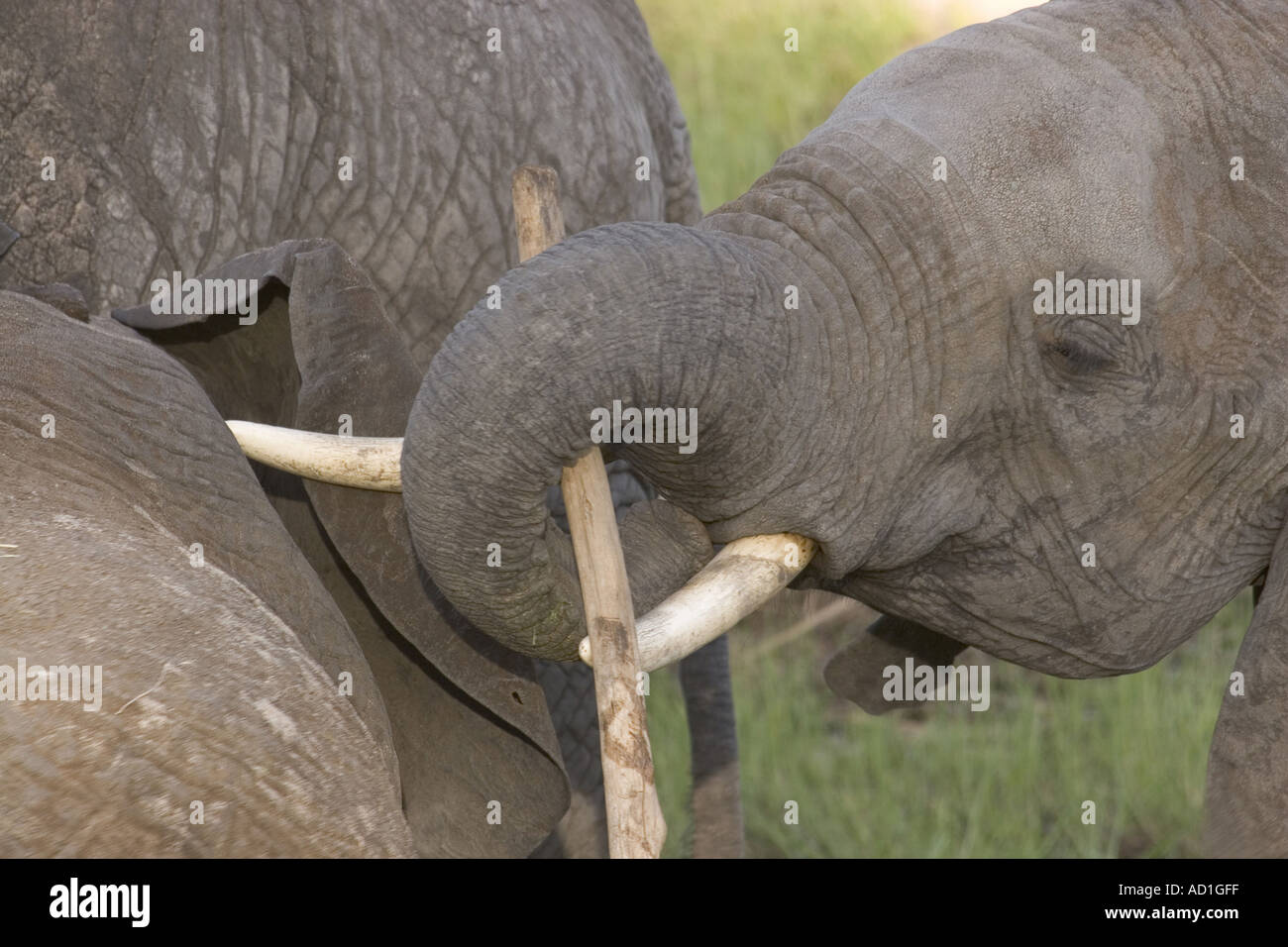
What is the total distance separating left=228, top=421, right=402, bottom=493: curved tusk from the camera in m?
1.66

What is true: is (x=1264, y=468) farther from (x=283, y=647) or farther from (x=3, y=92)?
(x=3, y=92)

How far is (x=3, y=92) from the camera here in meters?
2.20

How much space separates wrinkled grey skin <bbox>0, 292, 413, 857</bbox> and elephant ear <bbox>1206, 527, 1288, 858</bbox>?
0.76 metres

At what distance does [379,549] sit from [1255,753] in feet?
2.77

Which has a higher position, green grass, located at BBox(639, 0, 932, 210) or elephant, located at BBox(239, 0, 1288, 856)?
green grass, located at BBox(639, 0, 932, 210)

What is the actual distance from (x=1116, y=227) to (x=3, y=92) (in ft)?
4.25

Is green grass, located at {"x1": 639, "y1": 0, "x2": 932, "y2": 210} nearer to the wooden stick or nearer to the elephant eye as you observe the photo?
the elephant eye

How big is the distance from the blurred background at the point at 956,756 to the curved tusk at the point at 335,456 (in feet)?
4.95

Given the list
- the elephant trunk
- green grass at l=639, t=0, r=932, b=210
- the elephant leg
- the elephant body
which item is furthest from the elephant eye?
green grass at l=639, t=0, r=932, b=210

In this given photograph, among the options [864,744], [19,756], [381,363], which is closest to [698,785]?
[864,744]

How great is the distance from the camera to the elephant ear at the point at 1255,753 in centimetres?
172

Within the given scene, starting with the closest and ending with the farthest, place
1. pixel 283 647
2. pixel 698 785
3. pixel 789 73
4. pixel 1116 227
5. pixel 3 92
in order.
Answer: pixel 283 647 < pixel 1116 227 < pixel 3 92 < pixel 698 785 < pixel 789 73

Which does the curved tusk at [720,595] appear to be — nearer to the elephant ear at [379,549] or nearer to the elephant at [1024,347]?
the elephant at [1024,347]

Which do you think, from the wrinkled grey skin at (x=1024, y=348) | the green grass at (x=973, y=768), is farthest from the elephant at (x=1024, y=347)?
the green grass at (x=973, y=768)
